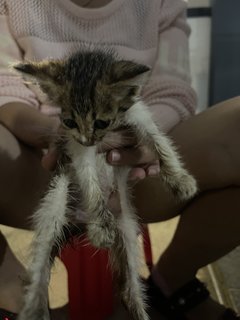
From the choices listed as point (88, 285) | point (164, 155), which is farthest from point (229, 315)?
point (164, 155)

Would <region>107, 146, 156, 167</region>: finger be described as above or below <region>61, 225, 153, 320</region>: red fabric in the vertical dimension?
above

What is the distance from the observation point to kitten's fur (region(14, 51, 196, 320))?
2.21ft

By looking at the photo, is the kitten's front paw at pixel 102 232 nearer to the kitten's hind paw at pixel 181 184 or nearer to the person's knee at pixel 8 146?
the kitten's hind paw at pixel 181 184

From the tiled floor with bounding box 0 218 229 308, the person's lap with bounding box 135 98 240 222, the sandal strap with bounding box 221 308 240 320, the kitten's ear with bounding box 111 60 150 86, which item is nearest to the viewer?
the kitten's ear with bounding box 111 60 150 86

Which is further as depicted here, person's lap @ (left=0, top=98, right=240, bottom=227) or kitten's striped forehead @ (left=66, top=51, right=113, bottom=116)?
person's lap @ (left=0, top=98, right=240, bottom=227)

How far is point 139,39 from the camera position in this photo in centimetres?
113

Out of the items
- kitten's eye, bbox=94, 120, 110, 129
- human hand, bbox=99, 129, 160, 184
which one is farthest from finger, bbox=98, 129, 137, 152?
kitten's eye, bbox=94, 120, 110, 129

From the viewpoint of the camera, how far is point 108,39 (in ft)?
3.62

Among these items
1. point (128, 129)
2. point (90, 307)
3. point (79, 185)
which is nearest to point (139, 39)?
point (128, 129)

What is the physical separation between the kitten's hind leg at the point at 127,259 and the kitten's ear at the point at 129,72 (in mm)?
214

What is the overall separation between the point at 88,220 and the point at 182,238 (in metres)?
0.31

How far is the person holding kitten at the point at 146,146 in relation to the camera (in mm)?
900

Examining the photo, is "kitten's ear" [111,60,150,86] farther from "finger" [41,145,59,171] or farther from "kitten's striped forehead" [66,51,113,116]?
"finger" [41,145,59,171]

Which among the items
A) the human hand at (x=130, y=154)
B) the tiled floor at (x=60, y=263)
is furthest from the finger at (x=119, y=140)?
the tiled floor at (x=60, y=263)
